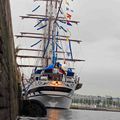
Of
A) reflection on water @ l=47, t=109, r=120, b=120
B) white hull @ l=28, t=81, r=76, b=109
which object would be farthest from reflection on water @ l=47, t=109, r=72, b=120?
white hull @ l=28, t=81, r=76, b=109

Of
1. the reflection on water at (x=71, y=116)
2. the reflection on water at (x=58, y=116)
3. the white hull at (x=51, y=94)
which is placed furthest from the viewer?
the white hull at (x=51, y=94)

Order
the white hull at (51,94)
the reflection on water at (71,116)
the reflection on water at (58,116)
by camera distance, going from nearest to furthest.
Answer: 1. the reflection on water at (58,116)
2. the reflection on water at (71,116)
3. the white hull at (51,94)

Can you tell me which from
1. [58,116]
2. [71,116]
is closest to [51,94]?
[71,116]

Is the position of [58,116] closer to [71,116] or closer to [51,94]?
[71,116]

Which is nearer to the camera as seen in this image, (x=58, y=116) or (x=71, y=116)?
(x=58, y=116)

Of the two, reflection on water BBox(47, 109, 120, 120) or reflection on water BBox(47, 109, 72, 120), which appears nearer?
reflection on water BBox(47, 109, 72, 120)

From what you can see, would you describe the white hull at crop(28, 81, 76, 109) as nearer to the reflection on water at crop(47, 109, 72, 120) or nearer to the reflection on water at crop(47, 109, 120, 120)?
the reflection on water at crop(47, 109, 120, 120)

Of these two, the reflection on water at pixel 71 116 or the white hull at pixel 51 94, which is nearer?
the reflection on water at pixel 71 116

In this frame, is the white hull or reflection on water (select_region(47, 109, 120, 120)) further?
the white hull

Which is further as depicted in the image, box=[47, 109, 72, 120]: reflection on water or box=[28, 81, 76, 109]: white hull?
box=[28, 81, 76, 109]: white hull

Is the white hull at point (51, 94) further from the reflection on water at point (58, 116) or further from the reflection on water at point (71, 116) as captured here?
the reflection on water at point (58, 116)

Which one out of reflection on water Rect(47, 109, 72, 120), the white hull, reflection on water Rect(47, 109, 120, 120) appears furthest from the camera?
the white hull

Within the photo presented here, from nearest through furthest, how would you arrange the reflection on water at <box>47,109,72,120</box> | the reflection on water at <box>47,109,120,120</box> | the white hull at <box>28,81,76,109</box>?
the reflection on water at <box>47,109,72,120</box> < the reflection on water at <box>47,109,120,120</box> < the white hull at <box>28,81,76,109</box>

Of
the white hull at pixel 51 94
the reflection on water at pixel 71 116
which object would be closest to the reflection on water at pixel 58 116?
the reflection on water at pixel 71 116
